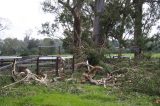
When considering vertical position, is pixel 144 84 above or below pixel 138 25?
below

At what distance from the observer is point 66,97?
1312 cm

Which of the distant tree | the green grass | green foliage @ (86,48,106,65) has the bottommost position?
the green grass

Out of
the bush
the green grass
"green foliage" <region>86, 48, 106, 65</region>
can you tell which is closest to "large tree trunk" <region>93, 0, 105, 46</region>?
"green foliage" <region>86, 48, 106, 65</region>

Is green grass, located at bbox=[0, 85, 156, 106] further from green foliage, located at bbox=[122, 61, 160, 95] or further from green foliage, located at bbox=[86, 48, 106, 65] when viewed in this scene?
green foliage, located at bbox=[86, 48, 106, 65]

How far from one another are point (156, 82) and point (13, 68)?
551cm

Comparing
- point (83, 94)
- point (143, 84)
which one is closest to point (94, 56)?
point (143, 84)

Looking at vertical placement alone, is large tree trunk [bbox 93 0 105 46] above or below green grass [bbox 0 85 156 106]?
above

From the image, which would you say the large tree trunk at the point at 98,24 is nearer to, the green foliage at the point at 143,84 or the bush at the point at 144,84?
the green foliage at the point at 143,84

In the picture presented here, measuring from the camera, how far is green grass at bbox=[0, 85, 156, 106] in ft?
40.1

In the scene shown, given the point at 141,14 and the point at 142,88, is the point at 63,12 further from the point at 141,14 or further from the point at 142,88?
the point at 142,88

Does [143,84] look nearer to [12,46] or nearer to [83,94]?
[83,94]

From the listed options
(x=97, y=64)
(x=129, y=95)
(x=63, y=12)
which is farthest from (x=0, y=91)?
(x=63, y=12)

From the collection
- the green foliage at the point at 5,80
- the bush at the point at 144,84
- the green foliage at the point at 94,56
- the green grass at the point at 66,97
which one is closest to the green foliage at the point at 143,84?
the bush at the point at 144,84

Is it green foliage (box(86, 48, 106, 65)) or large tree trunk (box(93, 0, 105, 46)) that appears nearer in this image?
green foliage (box(86, 48, 106, 65))
